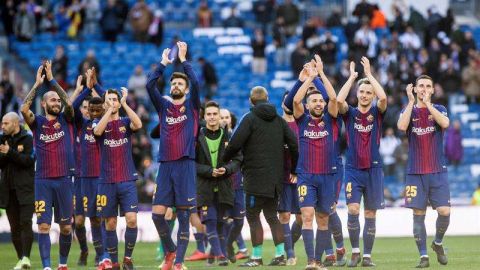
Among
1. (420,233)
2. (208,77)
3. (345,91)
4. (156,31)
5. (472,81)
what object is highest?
(156,31)

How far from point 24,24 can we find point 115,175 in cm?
2015

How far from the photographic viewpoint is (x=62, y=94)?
17938 millimetres

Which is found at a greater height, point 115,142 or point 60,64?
point 60,64

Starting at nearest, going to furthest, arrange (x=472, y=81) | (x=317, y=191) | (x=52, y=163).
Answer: (x=317, y=191)
(x=52, y=163)
(x=472, y=81)

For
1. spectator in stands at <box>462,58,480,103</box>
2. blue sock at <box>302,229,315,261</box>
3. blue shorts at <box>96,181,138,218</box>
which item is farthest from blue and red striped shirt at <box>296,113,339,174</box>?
spectator in stands at <box>462,58,480,103</box>

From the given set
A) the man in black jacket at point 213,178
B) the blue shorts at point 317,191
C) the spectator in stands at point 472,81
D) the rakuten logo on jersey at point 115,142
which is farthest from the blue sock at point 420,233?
the spectator in stands at point 472,81

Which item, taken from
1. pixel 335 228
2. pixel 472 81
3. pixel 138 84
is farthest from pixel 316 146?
pixel 472 81

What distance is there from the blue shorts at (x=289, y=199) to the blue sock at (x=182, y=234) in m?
2.22

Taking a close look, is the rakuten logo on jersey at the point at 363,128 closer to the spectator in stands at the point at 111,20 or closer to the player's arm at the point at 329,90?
the player's arm at the point at 329,90

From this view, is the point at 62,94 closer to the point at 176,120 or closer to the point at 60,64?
the point at 176,120

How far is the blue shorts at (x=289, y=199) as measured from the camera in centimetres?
1938

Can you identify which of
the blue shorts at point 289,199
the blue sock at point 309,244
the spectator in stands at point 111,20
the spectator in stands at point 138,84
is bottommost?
the blue sock at point 309,244

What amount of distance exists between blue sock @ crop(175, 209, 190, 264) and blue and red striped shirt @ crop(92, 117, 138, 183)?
3.19 ft

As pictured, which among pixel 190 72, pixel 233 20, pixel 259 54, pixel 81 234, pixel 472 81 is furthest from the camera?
pixel 233 20
